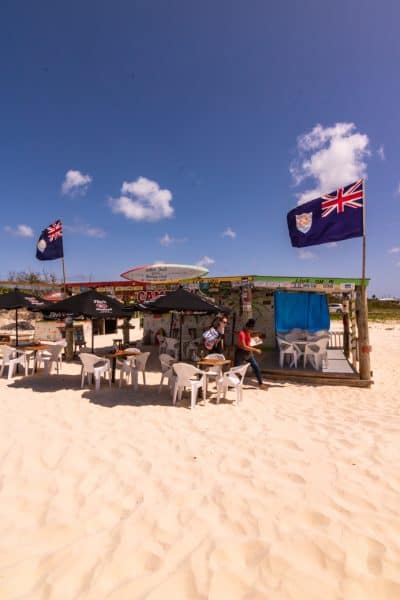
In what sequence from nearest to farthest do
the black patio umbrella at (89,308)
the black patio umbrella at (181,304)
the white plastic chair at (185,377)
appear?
the white plastic chair at (185,377) → the black patio umbrella at (181,304) → the black patio umbrella at (89,308)

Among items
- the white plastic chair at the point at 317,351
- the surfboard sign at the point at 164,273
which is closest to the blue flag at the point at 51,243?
the surfboard sign at the point at 164,273

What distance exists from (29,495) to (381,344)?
18940 millimetres

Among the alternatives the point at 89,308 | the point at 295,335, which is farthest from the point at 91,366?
the point at 295,335

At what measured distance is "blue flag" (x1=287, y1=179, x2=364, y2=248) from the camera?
7.30 m

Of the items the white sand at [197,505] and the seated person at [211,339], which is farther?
the seated person at [211,339]

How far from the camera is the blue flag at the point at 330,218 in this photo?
287 inches

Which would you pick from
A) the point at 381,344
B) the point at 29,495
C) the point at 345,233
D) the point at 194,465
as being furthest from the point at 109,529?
the point at 381,344

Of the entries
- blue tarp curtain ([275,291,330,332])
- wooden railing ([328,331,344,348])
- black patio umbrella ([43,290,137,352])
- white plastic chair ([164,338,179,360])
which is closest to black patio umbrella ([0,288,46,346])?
black patio umbrella ([43,290,137,352])

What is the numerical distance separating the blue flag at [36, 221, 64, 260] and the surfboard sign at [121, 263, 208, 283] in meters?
2.79

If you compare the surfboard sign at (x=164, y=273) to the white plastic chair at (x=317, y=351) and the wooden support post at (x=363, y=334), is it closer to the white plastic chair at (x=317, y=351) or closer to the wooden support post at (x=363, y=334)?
the white plastic chair at (x=317, y=351)

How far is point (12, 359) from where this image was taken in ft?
26.7

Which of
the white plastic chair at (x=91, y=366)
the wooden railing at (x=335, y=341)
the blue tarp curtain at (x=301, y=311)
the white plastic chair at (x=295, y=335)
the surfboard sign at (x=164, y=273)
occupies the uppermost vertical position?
the surfboard sign at (x=164, y=273)

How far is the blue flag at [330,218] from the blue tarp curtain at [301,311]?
10.8ft

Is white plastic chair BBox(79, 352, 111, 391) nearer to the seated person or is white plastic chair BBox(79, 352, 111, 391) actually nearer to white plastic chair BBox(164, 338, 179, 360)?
the seated person
